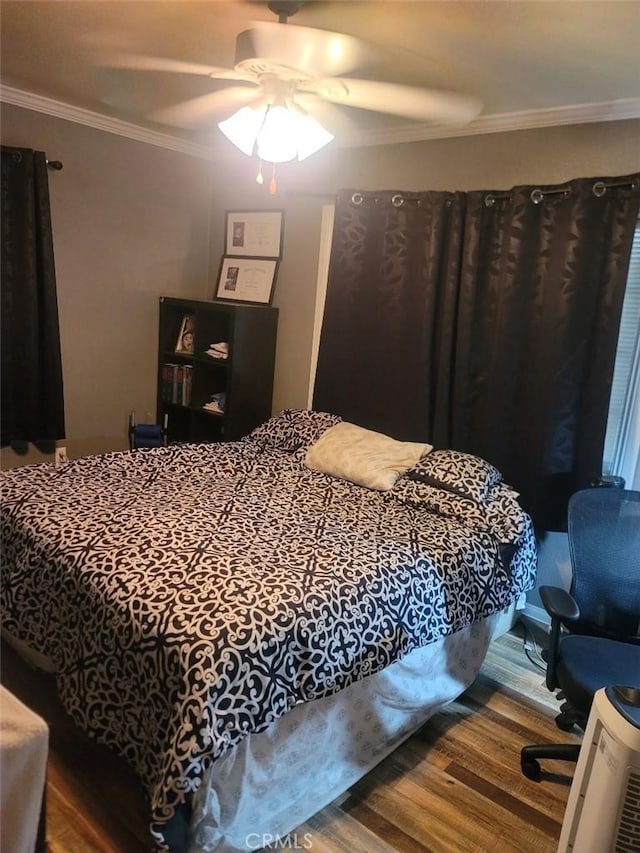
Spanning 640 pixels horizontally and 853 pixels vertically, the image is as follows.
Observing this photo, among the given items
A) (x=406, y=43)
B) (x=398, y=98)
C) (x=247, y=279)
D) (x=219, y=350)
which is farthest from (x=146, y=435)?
(x=406, y=43)

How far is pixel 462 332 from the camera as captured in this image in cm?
292

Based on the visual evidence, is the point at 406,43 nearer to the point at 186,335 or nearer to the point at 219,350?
the point at 219,350

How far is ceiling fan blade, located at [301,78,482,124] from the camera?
76.6 inches

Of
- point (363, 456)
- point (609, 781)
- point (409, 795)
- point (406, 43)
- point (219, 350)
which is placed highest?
point (406, 43)

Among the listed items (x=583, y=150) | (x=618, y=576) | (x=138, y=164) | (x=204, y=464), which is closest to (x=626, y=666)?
(x=618, y=576)

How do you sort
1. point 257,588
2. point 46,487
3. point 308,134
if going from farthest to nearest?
point 46,487
point 308,134
point 257,588

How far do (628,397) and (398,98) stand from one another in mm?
1631

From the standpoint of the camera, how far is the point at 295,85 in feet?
6.33

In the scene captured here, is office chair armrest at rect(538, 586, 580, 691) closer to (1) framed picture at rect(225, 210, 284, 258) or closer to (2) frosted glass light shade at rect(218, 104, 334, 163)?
(2) frosted glass light shade at rect(218, 104, 334, 163)

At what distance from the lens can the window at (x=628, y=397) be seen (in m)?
2.59

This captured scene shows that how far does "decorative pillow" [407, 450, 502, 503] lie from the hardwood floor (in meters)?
0.87

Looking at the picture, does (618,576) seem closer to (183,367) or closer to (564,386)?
(564,386)

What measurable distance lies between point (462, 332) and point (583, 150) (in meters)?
0.94

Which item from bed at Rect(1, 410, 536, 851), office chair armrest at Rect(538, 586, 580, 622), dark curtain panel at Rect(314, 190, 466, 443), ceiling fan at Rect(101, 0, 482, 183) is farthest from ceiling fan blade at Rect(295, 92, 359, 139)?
office chair armrest at Rect(538, 586, 580, 622)
